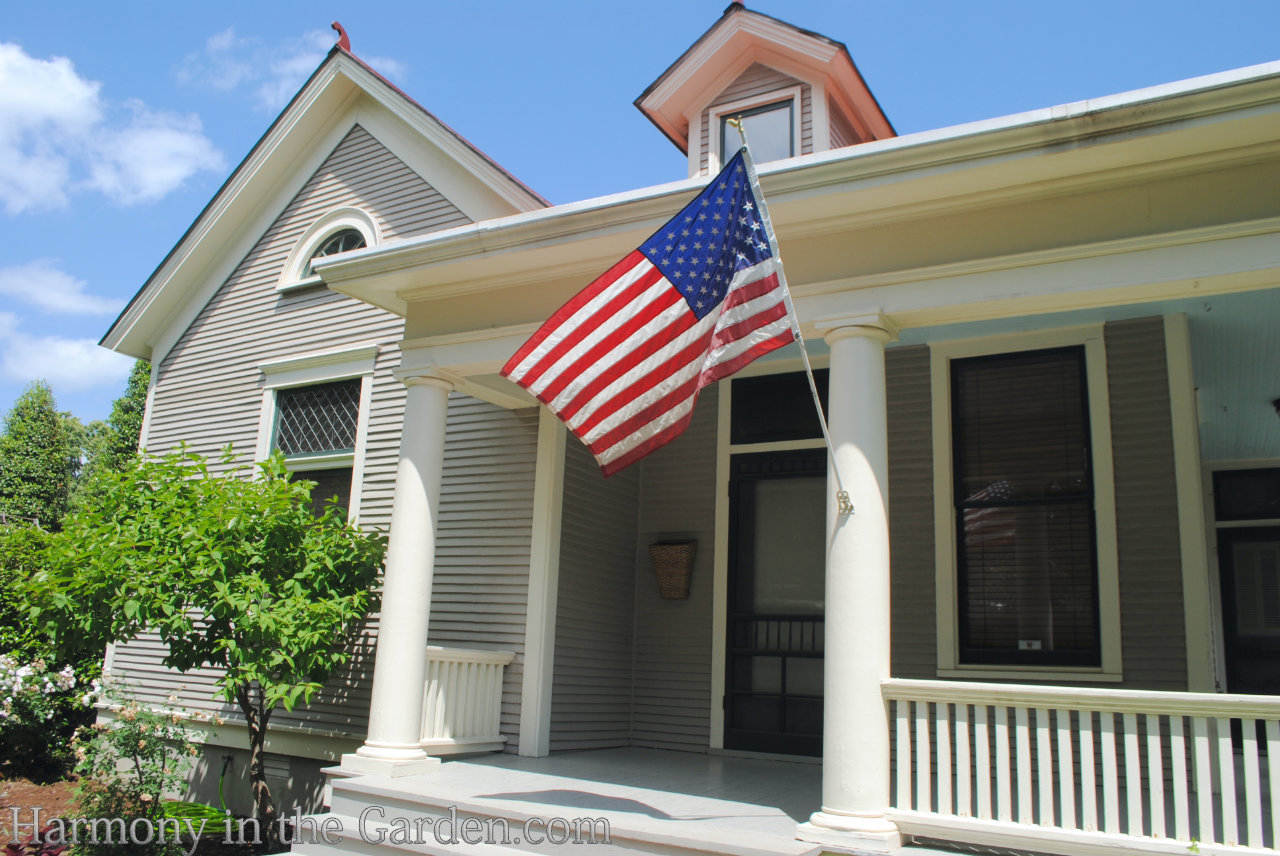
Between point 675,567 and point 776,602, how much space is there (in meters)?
0.79

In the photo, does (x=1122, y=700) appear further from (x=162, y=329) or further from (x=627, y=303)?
(x=162, y=329)

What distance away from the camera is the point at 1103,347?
557 cm

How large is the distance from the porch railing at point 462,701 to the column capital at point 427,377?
5.38ft

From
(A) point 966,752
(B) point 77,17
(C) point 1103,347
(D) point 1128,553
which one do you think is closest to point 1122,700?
(A) point 966,752

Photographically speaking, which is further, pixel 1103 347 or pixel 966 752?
pixel 1103 347

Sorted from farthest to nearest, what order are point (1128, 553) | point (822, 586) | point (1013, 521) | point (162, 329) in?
point (162, 329) < point (822, 586) < point (1013, 521) < point (1128, 553)

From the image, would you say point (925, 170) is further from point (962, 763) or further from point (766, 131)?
point (766, 131)

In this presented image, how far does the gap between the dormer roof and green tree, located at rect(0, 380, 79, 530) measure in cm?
1583

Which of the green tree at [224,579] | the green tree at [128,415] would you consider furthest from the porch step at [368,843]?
the green tree at [128,415]

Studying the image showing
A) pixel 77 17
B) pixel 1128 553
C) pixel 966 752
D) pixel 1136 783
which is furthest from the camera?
pixel 77 17

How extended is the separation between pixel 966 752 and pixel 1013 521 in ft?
6.83

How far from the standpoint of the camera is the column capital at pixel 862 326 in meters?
4.41

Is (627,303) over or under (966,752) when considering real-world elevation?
over

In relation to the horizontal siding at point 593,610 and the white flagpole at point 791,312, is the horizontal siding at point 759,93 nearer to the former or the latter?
the horizontal siding at point 593,610
